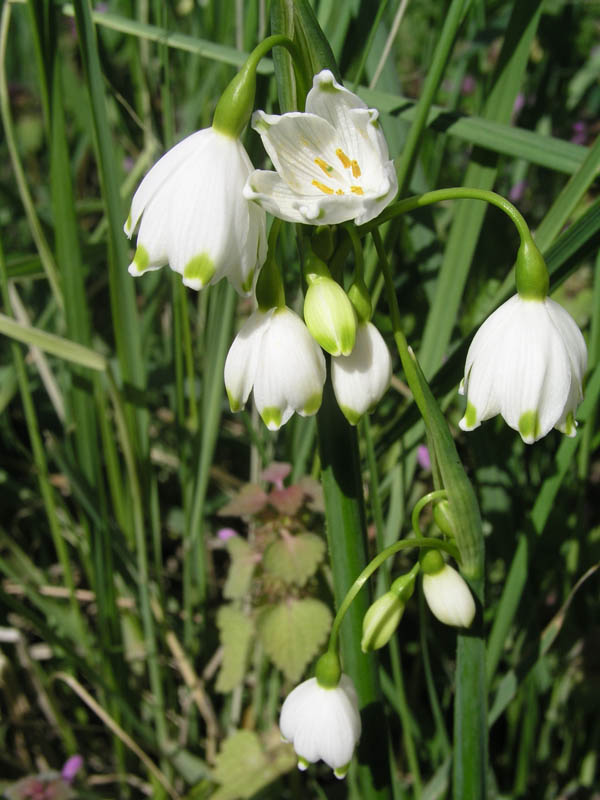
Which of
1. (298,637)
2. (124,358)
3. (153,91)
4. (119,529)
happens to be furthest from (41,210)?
(298,637)

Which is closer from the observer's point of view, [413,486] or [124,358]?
[124,358]

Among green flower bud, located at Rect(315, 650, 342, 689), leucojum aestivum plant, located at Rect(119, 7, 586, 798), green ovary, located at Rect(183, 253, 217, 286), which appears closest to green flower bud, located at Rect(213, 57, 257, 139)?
leucojum aestivum plant, located at Rect(119, 7, 586, 798)

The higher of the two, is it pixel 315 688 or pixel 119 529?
pixel 119 529

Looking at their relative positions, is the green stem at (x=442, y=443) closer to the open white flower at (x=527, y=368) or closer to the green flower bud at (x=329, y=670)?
the open white flower at (x=527, y=368)

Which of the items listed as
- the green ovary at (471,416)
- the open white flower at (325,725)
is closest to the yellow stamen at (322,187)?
the green ovary at (471,416)

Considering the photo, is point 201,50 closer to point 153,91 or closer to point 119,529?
point 153,91

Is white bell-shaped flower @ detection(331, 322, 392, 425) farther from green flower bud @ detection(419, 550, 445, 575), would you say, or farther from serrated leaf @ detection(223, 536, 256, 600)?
serrated leaf @ detection(223, 536, 256, 600)

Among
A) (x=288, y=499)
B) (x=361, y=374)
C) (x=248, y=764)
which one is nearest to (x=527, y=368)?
(x=361, y=374)

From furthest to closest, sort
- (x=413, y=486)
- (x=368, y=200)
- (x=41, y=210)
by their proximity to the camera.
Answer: (x=41, y=210), (x=413, y=486), (x=368, y=200)
